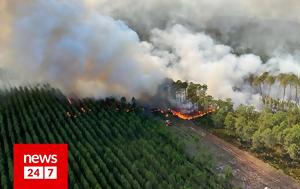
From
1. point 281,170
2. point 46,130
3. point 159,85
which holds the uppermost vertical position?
point 159,85

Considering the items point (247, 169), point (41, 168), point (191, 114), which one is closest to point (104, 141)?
point (247, 169)

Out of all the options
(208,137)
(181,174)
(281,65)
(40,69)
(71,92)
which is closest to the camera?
(181,174)

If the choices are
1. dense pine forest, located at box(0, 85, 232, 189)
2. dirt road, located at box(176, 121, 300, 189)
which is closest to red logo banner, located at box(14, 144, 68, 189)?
dense pine forest, located at box(0, 85, 232, 189)

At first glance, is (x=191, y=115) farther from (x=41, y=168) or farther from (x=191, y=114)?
(x=41, y=168)

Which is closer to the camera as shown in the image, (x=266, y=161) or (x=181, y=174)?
(x=181, y=174)

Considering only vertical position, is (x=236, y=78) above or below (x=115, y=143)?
above

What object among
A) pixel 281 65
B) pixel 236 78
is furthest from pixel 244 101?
pixel 281 65

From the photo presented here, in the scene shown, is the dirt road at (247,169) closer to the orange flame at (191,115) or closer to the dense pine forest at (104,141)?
the dense pine forest at (104,141)

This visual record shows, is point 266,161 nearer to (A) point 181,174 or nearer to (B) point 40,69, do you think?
(A) point 181,174
